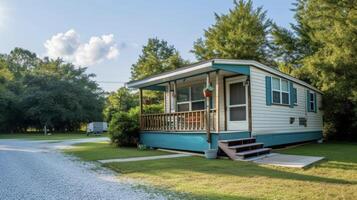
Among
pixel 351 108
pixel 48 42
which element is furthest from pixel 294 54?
pixel 48 42

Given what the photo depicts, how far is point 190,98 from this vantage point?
47.0 feet

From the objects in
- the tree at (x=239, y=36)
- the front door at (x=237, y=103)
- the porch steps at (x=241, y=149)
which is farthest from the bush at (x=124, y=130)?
the tree at (x=239, y=36)

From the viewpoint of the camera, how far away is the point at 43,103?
121 ft

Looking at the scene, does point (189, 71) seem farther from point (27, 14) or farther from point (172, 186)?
point (27, 14)

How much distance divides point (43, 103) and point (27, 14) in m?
23.1

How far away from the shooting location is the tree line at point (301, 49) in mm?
14555

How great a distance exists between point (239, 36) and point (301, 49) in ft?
16.8

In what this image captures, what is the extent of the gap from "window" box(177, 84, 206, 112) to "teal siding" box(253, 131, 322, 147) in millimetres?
3092

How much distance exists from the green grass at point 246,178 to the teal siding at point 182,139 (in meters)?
1.67

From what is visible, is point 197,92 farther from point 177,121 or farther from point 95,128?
point 95,128

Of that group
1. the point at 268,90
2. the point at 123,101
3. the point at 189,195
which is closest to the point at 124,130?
the point at 268,90

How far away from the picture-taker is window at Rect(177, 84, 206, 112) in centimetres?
1382

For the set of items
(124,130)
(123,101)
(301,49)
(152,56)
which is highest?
(152,56)

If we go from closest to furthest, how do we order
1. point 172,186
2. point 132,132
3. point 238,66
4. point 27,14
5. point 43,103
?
1. point 172,186
2. point 238,66
3. point 132,132
4. point 27,14
5. point 43,103
